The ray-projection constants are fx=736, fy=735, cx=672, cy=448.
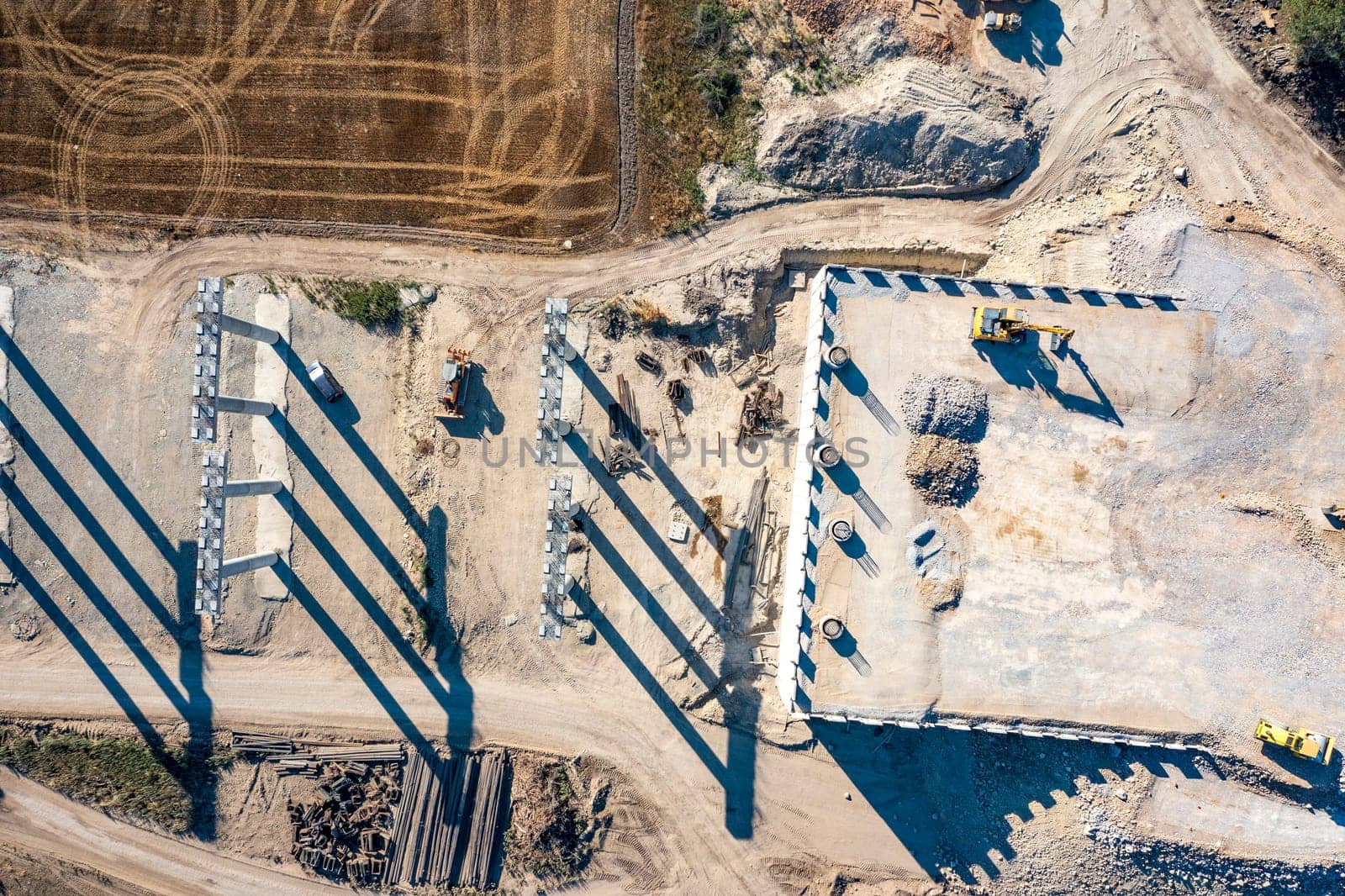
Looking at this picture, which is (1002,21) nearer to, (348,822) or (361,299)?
(361,299)

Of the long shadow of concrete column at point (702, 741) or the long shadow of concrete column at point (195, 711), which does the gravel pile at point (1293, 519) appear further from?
the long shadow of concrete column at point (195, 711)

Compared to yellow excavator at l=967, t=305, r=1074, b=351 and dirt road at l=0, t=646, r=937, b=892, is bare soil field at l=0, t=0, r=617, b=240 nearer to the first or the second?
yellow excavator at l=967, t=305, r=1074, b=351

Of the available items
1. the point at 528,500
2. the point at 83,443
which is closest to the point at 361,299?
the point at 528,500

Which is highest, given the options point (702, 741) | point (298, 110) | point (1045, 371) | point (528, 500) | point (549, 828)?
point (298, 110)

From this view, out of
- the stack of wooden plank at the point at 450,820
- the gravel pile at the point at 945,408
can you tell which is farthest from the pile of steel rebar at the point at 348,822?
the gravel pile at the point at 945,408

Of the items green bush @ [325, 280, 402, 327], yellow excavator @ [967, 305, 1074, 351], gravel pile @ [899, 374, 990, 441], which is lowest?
gravel pile @ [899, 374, 990, 441]

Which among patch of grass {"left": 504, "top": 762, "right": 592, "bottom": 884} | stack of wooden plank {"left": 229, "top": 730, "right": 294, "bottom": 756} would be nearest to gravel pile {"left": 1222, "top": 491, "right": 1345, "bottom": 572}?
patch of grass {"left": 504, "top": 762, "right": 592, "bottom": 884}

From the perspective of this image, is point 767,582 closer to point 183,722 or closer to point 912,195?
point 912,195
